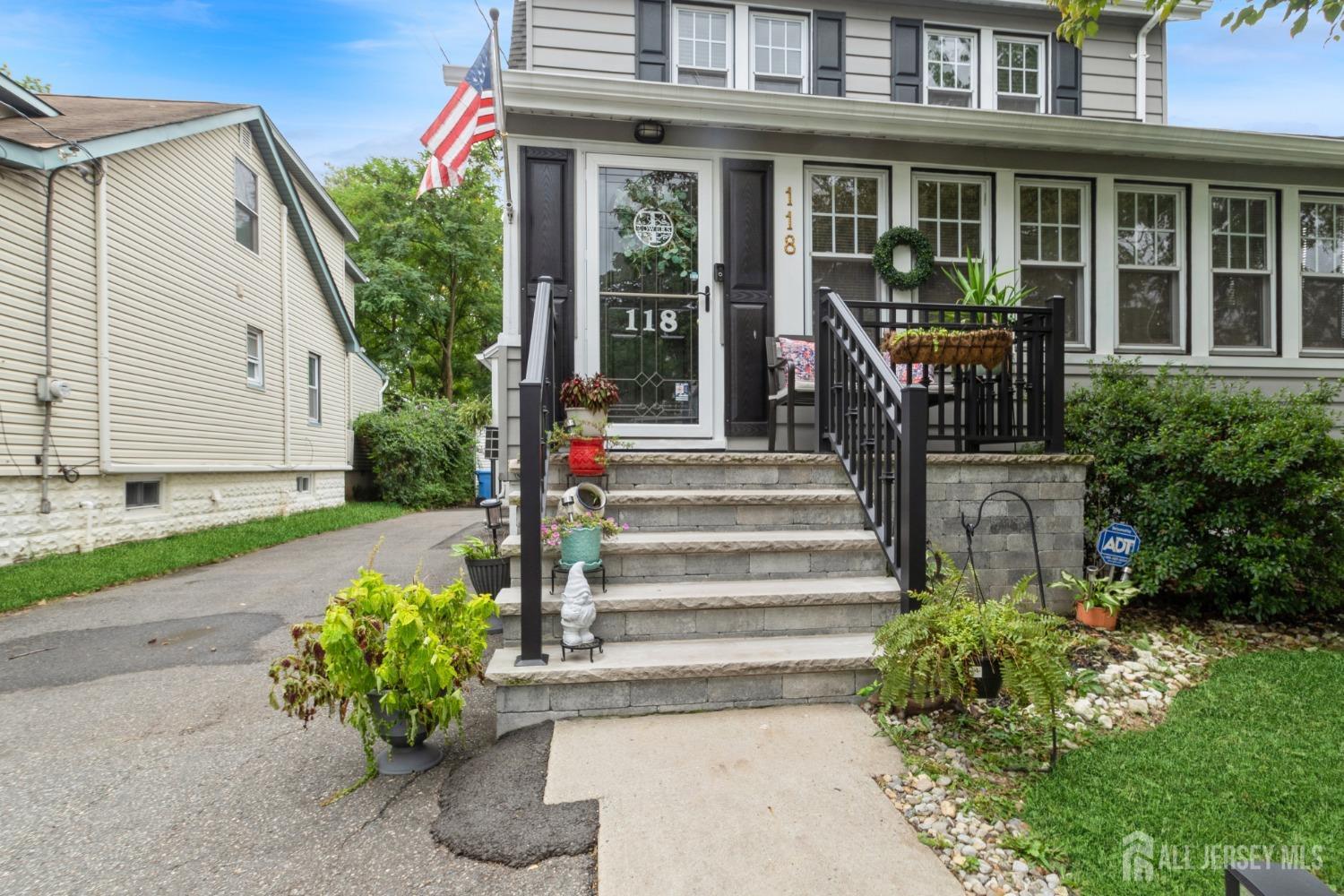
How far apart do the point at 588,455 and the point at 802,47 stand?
4904 mm

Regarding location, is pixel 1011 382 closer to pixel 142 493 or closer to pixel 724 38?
pixel 724 38

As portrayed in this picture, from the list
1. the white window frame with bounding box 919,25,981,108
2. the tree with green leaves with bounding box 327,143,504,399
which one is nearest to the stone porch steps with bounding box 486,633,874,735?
the white window frame with bounding box 919,25,981,108

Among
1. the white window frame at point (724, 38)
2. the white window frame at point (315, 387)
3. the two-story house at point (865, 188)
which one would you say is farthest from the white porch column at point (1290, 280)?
the white window frame at point (315, 387)

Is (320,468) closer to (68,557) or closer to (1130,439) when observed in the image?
(68,557)

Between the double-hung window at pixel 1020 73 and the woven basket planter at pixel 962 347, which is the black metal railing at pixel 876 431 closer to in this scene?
the woven basket planter at pixel 962 347

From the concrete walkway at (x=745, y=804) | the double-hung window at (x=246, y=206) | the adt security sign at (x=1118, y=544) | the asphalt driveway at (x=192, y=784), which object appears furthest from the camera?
the double-hung window at (x=246, y=206)

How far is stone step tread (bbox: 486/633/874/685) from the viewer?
245cm

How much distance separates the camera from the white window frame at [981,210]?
208 inches

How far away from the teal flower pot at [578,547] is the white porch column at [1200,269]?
5647 mm

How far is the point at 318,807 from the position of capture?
2064 mm

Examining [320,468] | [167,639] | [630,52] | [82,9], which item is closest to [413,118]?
[82,9]

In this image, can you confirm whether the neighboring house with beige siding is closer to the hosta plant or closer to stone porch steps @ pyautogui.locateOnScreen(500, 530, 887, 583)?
the hosta plant

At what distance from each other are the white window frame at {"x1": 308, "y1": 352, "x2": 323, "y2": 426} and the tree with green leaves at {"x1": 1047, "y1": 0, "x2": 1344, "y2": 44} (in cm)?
1160

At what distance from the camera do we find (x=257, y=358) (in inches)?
377
